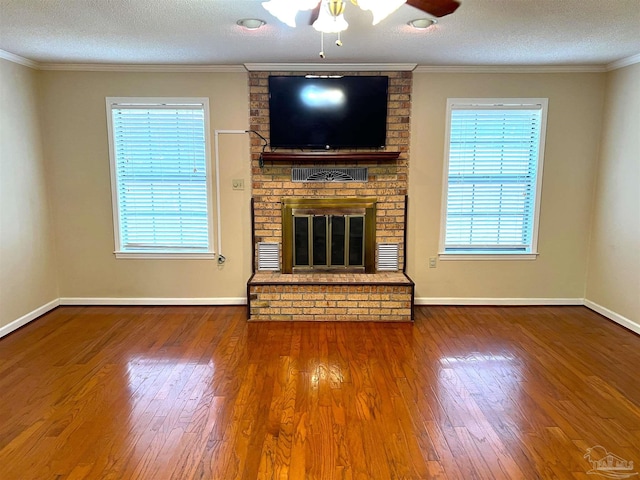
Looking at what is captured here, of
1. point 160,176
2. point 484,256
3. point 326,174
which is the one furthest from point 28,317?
point 484,256

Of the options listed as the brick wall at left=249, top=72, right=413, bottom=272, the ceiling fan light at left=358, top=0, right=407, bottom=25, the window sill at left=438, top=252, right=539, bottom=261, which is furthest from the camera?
the window sill at left=438, top=252, right=539, bottom=261

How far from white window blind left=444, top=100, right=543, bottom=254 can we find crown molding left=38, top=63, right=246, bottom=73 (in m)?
2.34

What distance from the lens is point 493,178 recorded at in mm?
4211

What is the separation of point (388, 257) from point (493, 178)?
4.52 ft

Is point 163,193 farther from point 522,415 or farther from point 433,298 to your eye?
point 522,415

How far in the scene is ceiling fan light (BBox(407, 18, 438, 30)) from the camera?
2730 millimetres

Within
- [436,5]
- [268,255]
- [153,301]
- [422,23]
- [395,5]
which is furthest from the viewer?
[153,301]

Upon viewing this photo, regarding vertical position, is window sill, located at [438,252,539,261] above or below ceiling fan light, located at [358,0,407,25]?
→ below

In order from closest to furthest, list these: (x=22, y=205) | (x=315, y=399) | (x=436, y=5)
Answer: (x=436, y=5)
(x=315, y=399)
(x=22, y=205)

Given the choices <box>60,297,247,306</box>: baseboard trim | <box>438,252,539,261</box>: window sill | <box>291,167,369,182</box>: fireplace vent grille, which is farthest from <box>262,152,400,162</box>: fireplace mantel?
<box>60,297,247,306</box>: baseboard trim

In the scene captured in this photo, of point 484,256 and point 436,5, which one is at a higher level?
point 436,5

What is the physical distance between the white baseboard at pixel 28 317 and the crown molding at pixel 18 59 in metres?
2.32

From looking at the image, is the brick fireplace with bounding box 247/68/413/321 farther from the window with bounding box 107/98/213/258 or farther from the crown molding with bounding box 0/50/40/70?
the crown molding with bounding box 0/50/40/70

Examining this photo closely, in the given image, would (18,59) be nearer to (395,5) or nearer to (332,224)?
(332,224)
